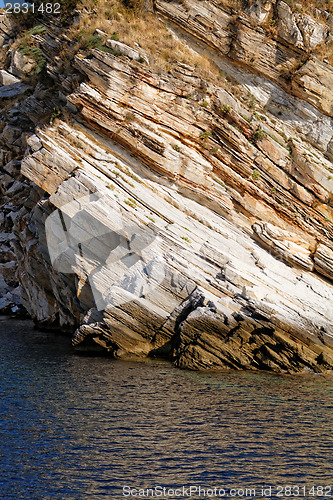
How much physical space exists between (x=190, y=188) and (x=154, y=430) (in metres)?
20.1

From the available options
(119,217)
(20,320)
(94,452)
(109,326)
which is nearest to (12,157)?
(20,320)

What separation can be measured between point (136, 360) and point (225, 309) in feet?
Result: 20.3

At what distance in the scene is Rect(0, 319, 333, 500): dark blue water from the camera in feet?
52.9

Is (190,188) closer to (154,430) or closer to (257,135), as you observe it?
(257,135)

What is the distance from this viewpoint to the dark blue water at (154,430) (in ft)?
52.9

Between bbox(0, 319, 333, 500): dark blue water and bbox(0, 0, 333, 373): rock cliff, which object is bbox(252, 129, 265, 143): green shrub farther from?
bbox(0, 319, 333, 500): dark blue water

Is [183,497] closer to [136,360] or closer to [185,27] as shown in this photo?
[136,360]

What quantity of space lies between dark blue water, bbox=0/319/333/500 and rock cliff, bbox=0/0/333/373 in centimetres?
297
